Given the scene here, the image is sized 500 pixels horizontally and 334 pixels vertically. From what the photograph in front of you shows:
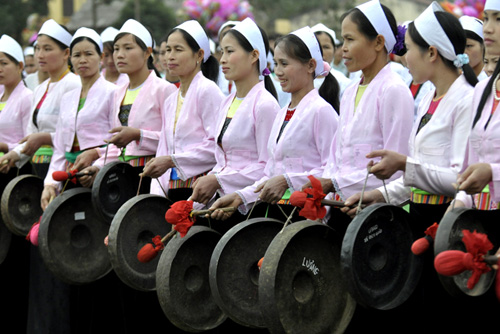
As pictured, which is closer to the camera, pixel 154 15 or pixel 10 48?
pixel 10 48

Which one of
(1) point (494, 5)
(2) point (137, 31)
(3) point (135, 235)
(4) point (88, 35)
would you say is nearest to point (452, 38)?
(1) point (494, 5)

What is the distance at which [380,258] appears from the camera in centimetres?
351

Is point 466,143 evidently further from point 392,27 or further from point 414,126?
point 392,27

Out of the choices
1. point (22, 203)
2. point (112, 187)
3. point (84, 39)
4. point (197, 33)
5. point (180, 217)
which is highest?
point (197, 33)

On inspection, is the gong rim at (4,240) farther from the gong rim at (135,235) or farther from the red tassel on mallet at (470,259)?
the red tassel on mallet at (470,259)

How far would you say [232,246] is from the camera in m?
4.07

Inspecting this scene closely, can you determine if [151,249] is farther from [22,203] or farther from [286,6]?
[286,6]

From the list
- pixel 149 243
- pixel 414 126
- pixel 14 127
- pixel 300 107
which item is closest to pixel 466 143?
pixel 414 126

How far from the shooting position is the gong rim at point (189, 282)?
429 centimetres

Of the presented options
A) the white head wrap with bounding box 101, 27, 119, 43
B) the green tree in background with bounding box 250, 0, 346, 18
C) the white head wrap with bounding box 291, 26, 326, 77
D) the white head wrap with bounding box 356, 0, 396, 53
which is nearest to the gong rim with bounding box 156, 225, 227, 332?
the white head wrap with bounding box 291, 26, 326, 77

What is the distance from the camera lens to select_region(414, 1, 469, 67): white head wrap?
12.5ft

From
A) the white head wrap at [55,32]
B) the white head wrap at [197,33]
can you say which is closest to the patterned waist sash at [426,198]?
the white head wrap at [197,33]

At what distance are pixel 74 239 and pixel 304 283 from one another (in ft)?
7.47

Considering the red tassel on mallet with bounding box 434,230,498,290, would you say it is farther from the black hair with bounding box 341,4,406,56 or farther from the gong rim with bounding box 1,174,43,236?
the gong rim with bounding box 1,174,43,236
